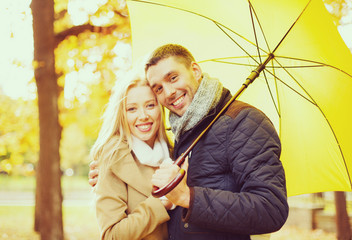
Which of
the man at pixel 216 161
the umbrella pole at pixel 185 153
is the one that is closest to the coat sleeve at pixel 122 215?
the man at pixel 216 161

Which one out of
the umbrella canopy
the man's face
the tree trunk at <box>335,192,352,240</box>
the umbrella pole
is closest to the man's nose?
the man's face

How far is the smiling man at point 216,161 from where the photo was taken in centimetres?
197

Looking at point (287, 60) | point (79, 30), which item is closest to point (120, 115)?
point (287, 60)

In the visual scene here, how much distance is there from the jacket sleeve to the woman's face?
3.02 ft

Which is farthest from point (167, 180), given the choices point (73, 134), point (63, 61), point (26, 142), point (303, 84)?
point (73, 134)

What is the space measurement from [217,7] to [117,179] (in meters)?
1.46

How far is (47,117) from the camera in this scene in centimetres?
700

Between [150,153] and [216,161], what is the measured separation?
69 centimetres

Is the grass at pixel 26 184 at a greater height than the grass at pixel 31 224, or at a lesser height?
lesser

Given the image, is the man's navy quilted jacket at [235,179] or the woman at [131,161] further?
the woman at [131,161]

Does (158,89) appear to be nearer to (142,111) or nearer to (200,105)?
(142,111)

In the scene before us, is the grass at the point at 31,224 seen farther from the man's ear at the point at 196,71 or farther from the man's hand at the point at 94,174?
the man's ear at the point at 196,71

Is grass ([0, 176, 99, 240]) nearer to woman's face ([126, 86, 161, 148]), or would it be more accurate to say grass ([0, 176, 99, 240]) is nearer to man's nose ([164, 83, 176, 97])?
woman's face ([126, 86, 161, 148])

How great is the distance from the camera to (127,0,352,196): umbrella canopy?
7.75 feet
